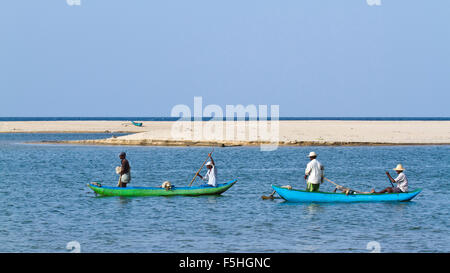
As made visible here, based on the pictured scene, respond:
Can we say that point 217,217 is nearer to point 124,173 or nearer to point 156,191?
point 156,191

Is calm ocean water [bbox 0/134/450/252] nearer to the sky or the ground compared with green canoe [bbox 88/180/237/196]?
nearer to the ground

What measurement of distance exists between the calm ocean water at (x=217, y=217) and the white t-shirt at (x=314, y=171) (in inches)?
41.6

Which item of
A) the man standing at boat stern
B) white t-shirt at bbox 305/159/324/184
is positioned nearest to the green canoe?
the man standing at boat stern

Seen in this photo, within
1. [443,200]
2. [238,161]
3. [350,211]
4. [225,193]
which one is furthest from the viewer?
[238,161]

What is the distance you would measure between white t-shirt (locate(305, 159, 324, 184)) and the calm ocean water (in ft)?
3.47

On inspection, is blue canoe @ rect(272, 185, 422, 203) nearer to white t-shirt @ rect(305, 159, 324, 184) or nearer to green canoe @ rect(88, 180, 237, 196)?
white t-shirt @ rect(305, 159, 324, 184)

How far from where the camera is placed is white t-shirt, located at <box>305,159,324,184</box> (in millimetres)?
21678

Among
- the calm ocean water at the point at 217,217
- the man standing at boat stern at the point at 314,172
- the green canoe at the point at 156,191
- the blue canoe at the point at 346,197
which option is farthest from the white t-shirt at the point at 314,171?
the green canoe at the point at 156,191

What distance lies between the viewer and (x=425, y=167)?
1617 inches

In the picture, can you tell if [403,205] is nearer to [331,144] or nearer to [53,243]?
[53,243]

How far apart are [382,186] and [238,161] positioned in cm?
1842

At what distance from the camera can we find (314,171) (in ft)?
71.9

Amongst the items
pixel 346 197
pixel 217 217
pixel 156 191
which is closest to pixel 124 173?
pixel 156 191
